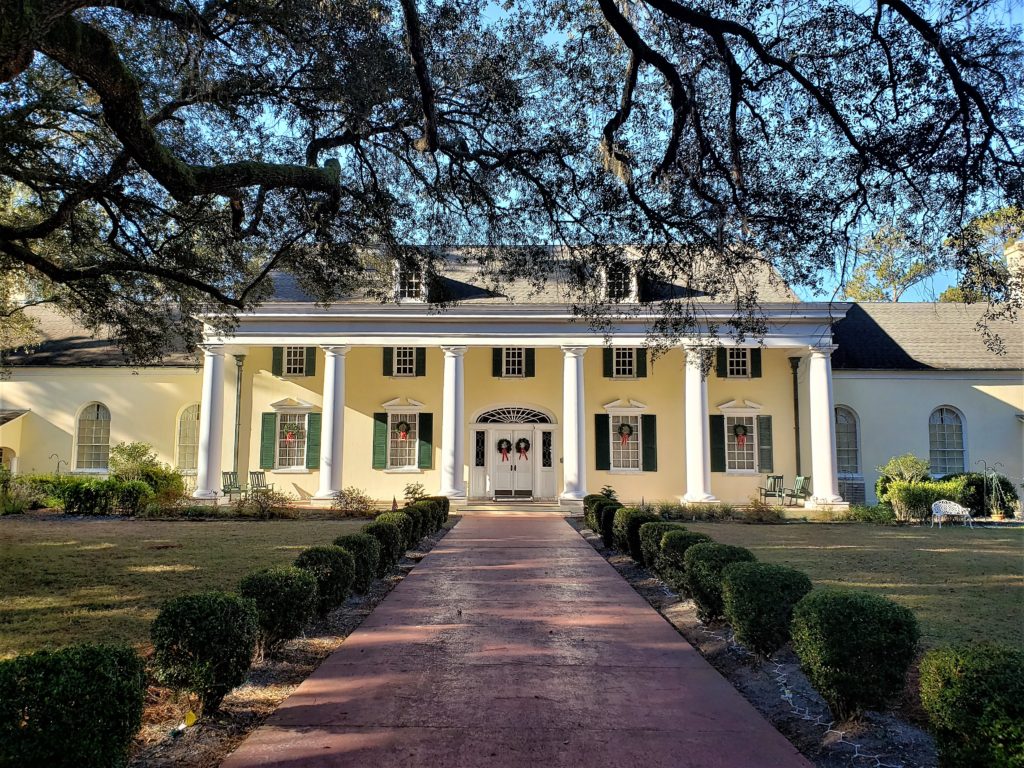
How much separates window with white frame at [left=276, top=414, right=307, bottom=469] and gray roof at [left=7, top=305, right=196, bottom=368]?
3.64m

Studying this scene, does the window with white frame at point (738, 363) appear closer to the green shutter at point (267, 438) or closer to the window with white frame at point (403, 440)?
the window with white frame at point (403, 440)

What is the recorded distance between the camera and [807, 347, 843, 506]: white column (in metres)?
19.7

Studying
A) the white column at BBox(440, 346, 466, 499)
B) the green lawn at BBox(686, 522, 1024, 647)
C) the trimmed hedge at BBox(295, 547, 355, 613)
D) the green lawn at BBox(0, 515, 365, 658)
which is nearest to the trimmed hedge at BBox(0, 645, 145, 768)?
the green lawn at BBox(0, 515, 365, 658)

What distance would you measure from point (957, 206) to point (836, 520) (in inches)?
513

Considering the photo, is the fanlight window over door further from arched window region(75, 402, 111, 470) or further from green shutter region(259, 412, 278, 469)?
arched window region(75, 402, 111, 470)

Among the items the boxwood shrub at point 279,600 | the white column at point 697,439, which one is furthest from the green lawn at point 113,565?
the white column at point 697,439

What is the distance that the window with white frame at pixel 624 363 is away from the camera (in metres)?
22.0

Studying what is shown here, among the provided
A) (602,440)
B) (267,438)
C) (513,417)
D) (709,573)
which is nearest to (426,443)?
(513,417)

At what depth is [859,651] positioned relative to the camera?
4.06m

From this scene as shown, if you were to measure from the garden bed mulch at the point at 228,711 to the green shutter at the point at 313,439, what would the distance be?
15.6 m

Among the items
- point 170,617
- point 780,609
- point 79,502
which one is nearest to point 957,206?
point 780,609

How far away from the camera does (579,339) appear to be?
66.6ft

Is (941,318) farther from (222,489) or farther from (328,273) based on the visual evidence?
(222,489)

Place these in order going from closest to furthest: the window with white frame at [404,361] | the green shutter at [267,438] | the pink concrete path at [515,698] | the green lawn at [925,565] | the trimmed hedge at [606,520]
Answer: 1. the pink concrete path at [515,698]
2. the green lawn at [925,565]
3. the trimmed hedge at [606,520]
4. the green shutter at [267,438]
5. the window with white frame at [404,361]
